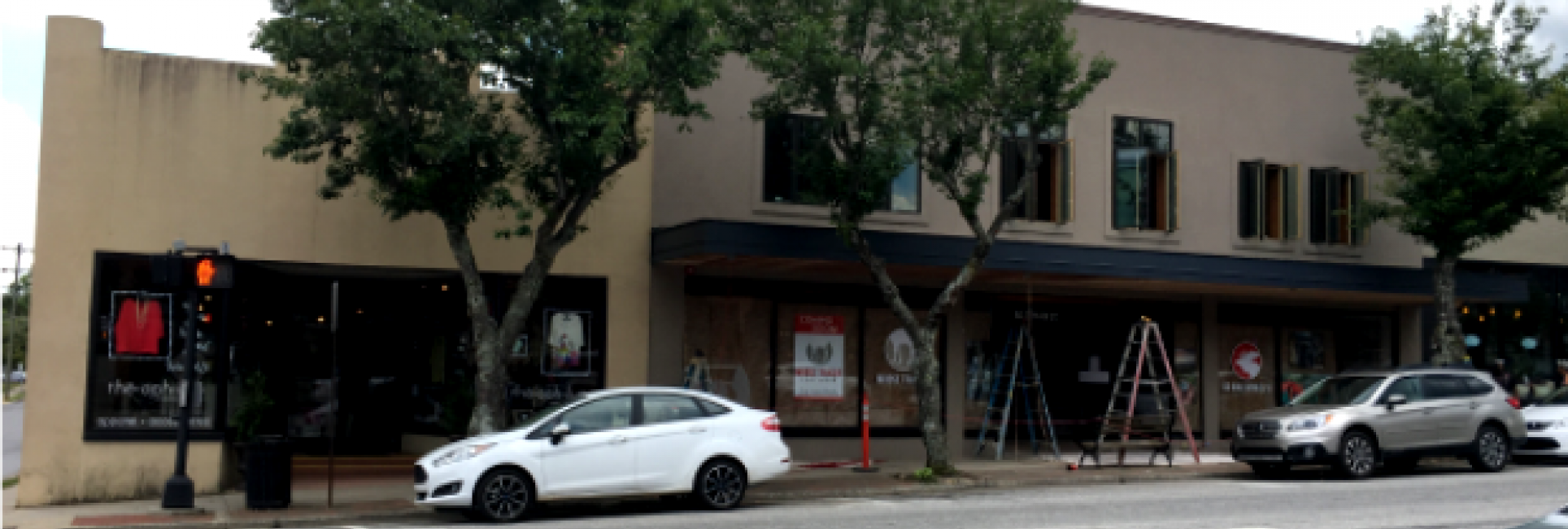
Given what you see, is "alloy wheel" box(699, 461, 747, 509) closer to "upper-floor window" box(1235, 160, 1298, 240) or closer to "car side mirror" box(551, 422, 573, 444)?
"car side mirror" box(551, 422, 573, 444)

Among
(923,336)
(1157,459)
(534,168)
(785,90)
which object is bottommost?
(1157,459)

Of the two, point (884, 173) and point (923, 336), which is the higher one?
point (884, 173)

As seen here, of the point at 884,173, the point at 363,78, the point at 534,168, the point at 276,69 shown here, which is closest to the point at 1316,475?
the point at 884,173

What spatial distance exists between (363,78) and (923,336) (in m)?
8.02

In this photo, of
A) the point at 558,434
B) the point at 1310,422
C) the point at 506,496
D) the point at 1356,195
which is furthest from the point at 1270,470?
the point at 506,496

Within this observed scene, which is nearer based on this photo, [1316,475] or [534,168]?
[534,168]

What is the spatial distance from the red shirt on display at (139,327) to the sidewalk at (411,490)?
197 centimetres

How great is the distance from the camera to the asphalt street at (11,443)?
72.3ft

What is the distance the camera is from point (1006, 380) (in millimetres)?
22188

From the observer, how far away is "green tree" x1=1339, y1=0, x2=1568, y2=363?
2036cm

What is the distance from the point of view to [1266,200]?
23719 mm

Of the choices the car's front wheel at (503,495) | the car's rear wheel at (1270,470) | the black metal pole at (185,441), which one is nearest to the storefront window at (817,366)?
the car's rear wheel at (1270,470)

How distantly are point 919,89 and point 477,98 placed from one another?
5708mm

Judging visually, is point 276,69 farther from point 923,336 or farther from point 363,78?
point 923,336
